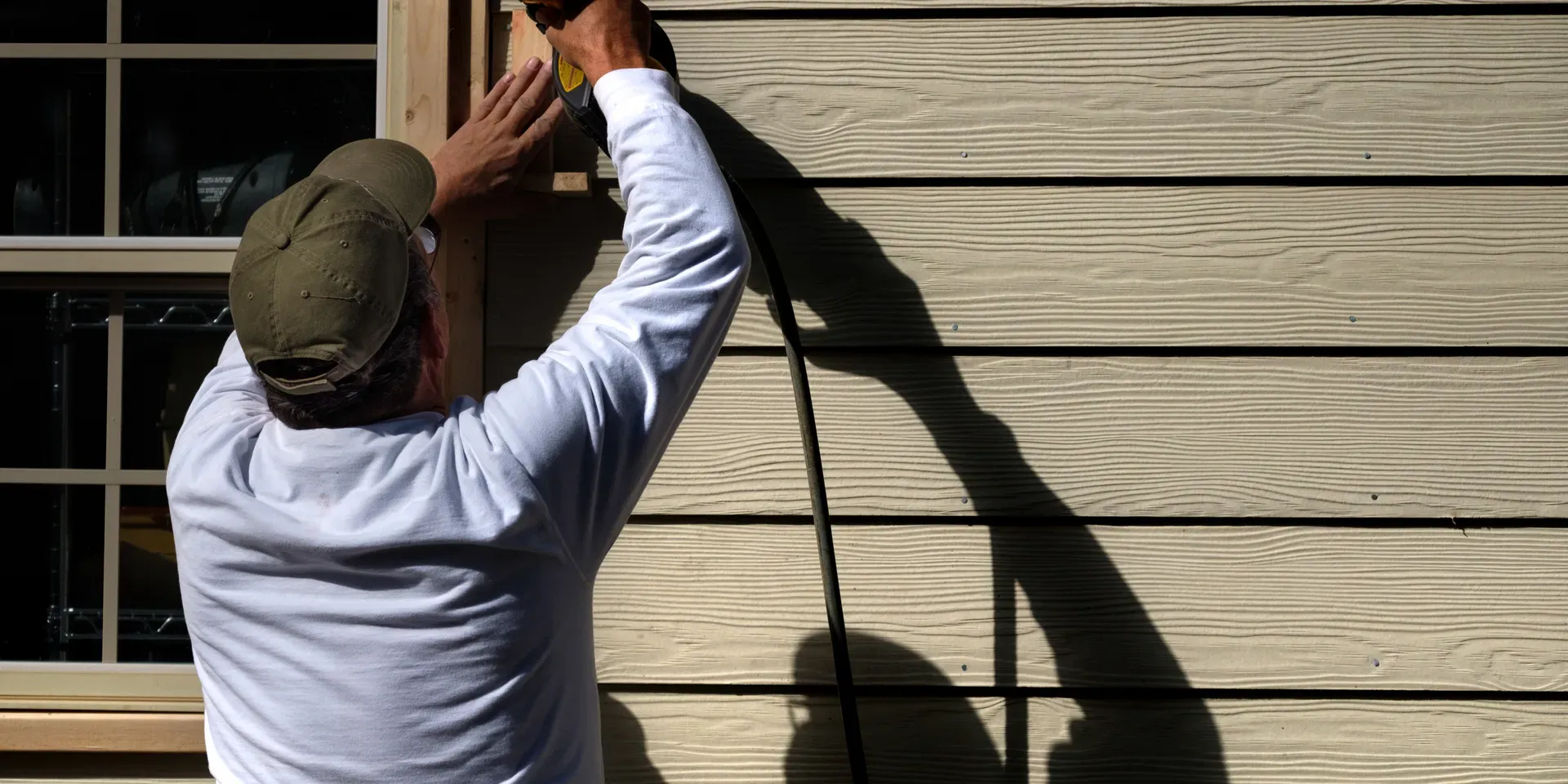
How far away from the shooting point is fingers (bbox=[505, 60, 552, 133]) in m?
1.41

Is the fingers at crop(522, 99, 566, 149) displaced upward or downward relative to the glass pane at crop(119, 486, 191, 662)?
upward

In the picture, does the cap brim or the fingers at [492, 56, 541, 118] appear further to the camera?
the fingers at [492, 56, 541, 118]

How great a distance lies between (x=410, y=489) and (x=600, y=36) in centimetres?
54

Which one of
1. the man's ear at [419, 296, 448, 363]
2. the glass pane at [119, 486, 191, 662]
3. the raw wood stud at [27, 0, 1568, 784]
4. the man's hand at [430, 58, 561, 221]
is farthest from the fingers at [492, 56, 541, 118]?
the glass pane at [119, 486, 191, 662]

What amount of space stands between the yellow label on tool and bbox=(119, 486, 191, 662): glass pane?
0.93m

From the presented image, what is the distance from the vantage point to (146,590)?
1593 mm

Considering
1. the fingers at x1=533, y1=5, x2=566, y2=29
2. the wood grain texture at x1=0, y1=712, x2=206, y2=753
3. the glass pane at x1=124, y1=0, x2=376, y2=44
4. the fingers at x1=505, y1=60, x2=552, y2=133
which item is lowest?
the wood grain texture at x1=0, y1=712, x2=206, y2=753

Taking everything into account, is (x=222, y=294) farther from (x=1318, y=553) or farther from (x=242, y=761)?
(x=1318, y=553)

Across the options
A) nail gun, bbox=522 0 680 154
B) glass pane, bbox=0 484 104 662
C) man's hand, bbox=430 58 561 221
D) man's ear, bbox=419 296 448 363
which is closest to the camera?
man's ear, bbox=419 296 448 363

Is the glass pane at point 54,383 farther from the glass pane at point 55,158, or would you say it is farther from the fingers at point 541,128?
the fingers at point 541,128

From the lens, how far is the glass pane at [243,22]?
1.57m

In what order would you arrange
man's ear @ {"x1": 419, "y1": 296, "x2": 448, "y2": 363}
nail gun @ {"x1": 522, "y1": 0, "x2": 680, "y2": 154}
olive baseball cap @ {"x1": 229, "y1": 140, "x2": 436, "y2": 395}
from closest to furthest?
1. olive baseball cap @ {"x1": 229, "y1": 140, "x2": 436, "y2": 395}
2. man's ear @ {"x1": 419, "y1": 296, "x2": 448, "y2": 363}
3. nail gun @ {"x1": 522, "y1": 0, "x2": 680, "y2": 154}

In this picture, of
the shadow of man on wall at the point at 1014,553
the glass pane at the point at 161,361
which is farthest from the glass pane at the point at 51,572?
the shadow of man on wall at the point at 1014,553

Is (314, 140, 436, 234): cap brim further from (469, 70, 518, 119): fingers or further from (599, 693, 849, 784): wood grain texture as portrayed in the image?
(599, 693, 849, 784): wood grain texture
